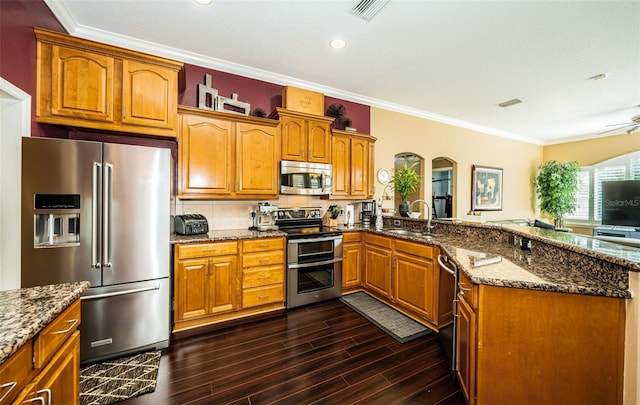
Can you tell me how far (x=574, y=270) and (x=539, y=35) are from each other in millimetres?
2409

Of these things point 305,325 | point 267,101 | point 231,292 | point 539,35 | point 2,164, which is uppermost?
point 539,35

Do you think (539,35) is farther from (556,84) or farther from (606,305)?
(606,305)

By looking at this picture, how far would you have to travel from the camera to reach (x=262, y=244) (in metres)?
2.88

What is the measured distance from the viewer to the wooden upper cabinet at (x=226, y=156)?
2754mm

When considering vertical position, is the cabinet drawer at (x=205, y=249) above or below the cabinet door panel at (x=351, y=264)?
above

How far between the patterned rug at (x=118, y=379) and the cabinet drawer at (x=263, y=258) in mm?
1089

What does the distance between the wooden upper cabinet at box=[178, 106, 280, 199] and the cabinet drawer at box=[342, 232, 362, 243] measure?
1120 mm

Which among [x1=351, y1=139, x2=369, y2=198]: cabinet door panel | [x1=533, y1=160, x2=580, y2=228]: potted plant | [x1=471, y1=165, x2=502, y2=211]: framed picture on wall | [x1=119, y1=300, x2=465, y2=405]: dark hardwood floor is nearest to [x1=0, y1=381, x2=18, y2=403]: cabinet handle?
[x1=119, y1=300, x2=465, y2=405]: dark hardwood floor

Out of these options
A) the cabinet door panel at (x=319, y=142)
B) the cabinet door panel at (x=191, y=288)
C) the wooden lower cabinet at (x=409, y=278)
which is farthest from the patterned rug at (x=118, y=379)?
the cabinet door panel at (x=319, y=142)

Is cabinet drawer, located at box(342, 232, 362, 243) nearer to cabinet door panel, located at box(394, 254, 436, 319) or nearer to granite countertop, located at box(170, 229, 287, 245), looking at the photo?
cabinet door panel, located at box(394, 254, 436, 319)

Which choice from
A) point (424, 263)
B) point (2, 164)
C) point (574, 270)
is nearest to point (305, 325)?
point (424, 263)

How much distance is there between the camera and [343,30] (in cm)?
250

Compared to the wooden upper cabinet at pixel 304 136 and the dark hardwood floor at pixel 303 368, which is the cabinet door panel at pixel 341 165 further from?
the dark hardwood floor at pixel 303 368

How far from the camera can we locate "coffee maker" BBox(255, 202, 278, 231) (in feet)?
10.6
